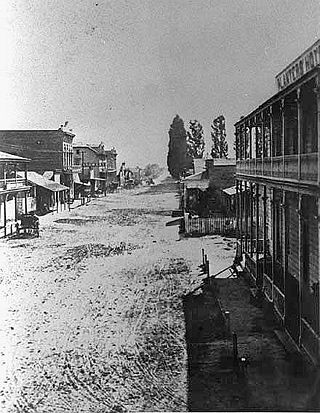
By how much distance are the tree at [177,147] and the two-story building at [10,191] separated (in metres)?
7.17

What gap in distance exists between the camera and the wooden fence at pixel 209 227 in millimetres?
20297

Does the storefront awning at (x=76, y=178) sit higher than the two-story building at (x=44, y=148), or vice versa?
the two-story building at (x=44, y=148)

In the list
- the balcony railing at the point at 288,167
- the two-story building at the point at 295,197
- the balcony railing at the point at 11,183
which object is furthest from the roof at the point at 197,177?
the balcony railing at the point at 288,167

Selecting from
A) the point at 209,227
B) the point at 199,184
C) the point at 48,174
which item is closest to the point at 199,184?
the point at 199,184

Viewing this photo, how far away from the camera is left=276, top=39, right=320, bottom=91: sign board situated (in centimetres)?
936

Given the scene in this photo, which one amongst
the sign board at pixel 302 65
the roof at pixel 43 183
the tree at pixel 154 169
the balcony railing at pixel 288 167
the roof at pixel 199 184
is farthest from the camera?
the tree at pixel 154 169

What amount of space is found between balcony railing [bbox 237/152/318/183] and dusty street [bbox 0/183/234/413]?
343cm

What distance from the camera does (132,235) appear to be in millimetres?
20688

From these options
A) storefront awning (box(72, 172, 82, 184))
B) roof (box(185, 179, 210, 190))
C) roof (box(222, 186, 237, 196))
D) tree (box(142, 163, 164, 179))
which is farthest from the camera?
storefront awning (box(72, 172, 82, 184))

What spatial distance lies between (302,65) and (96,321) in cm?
715

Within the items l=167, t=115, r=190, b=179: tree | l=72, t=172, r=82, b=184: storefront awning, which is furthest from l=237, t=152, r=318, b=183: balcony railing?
l=72, t=172, r=82, b=184: storefront awning

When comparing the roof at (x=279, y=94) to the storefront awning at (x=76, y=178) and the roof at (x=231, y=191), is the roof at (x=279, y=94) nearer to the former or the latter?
the roof at (x=231, y=191)

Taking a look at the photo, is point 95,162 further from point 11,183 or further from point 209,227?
point 209,227

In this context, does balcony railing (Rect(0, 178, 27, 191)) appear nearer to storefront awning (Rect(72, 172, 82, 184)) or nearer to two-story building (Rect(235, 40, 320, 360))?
two-story building (Rect(235, 40, 320, 360))
